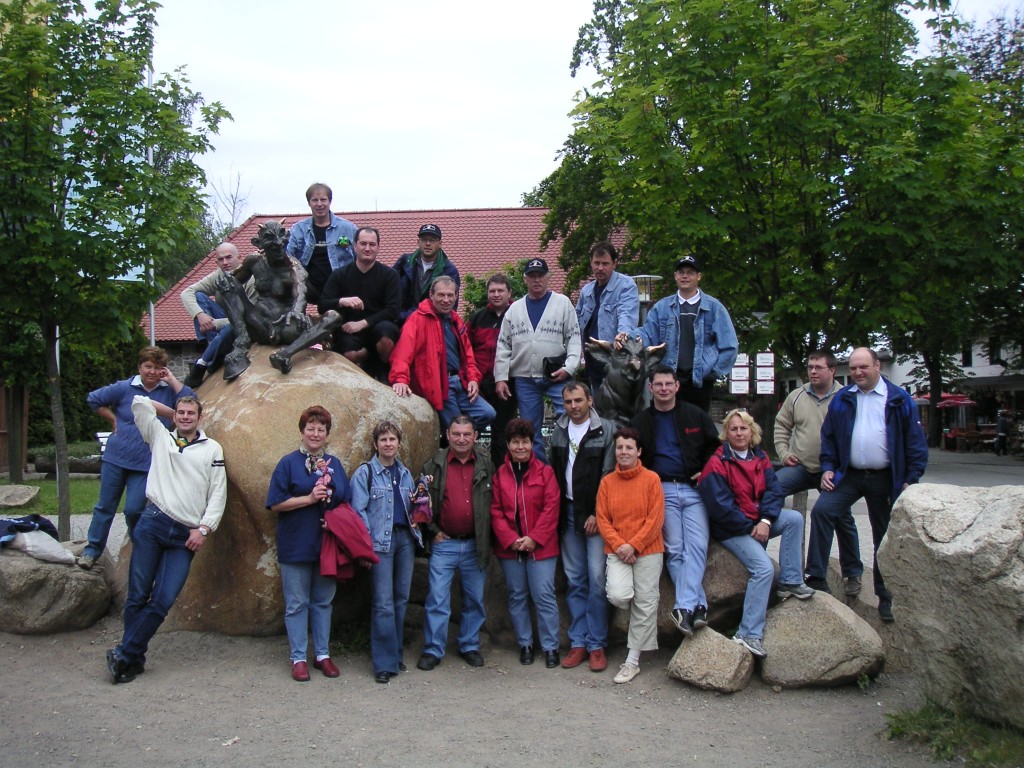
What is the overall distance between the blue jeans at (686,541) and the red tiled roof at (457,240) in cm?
2154

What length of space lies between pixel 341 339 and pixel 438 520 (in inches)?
87.0

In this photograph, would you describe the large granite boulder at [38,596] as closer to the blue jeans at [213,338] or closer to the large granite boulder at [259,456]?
the large granite boulder at [259,456]

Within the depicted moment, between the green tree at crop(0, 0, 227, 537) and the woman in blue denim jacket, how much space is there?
3.83 metres

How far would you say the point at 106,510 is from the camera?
7180mm

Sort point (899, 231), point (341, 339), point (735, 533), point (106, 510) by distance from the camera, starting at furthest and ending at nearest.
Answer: point (899, 231), point (341, 339), point (106, 510), point (735, 533)

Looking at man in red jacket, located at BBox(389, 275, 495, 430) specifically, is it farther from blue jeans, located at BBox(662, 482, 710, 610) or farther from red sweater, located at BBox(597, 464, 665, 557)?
blue jeans, located at BBox(662, 482, 710, 610)

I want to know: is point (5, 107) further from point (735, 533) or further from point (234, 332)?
point (735, 533)

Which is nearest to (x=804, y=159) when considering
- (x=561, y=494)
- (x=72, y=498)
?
(x=561, y=494)

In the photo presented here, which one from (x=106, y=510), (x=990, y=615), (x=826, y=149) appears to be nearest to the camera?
(x=990, y=615)

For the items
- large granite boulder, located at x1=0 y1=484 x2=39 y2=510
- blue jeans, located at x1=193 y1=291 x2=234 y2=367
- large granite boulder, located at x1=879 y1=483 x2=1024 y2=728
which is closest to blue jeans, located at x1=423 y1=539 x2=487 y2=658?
large granite boulder, located at x1=879 y1=483 x2=1024 y2=728

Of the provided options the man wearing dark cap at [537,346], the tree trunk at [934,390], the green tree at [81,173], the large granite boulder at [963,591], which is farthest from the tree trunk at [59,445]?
the tree trunk at [934,390]

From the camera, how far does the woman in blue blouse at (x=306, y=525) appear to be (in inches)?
232

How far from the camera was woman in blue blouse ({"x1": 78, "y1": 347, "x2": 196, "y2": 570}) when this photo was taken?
6.94m

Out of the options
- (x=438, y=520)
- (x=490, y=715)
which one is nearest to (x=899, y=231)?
(x=438, y=520)
